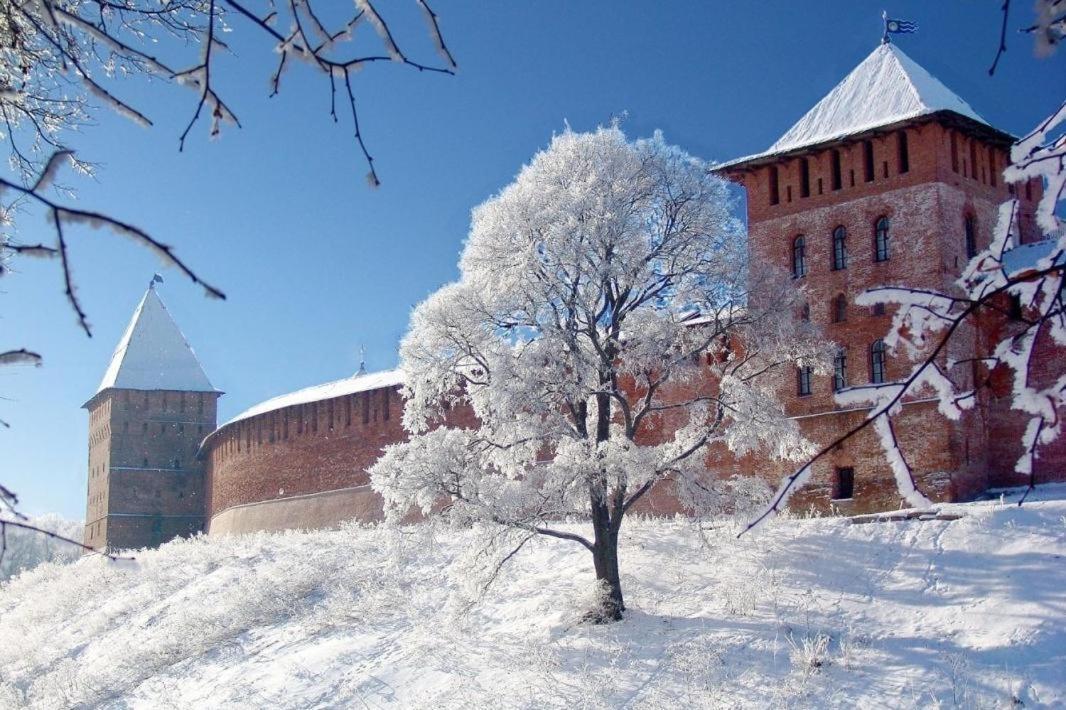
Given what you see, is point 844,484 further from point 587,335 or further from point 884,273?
point 587,335

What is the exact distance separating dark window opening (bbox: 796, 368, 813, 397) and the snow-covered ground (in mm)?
2795

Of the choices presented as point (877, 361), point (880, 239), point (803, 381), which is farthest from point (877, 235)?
point (803, 381)

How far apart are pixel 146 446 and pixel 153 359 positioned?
2884 mm

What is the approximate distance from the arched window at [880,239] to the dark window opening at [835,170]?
0.89m

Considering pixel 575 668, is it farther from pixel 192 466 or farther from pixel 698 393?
pixel 192 466

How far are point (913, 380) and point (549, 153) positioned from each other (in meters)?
12.8

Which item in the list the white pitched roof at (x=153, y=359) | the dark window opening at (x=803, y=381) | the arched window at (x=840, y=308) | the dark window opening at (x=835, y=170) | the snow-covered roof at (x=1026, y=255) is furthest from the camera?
the white pitched roof at (x=153, y=359)

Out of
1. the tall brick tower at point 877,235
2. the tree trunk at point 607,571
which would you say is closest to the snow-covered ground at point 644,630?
the tree trunk at point 607,571

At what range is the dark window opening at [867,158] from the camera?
56.2ft

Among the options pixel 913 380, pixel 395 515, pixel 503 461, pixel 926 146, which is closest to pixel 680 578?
pixel 503 461

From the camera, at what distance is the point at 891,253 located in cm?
1659

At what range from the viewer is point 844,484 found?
16516 mm

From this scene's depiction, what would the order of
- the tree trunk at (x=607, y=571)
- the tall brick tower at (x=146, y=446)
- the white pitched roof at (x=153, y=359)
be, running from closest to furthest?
the tree trunk at (x=607, y=571), the tall brick tower at (x=146, y=446), the white pitched roof at (x=153, y=359)

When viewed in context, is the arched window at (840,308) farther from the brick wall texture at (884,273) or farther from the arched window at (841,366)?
the arched window at (841,366)
